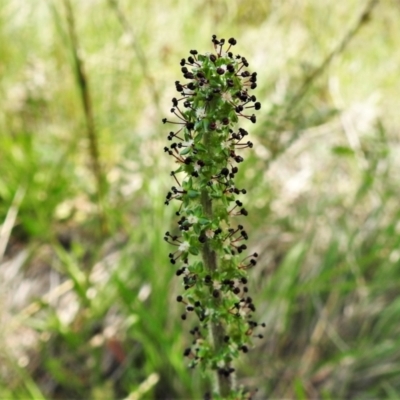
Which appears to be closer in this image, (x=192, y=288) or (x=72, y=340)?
(x=192, y=288)

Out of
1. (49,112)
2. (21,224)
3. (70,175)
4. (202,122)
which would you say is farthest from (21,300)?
(202,122)

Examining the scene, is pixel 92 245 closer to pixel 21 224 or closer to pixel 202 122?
pixel 21 224

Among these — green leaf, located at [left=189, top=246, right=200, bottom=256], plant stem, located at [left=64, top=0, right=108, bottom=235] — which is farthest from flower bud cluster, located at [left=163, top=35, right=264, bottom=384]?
plant stem, located at [left=64, top=0, right=108, bottom=235]

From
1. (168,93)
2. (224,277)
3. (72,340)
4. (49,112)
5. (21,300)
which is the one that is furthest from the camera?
(168,93)

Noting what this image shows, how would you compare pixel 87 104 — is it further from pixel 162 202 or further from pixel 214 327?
pixel 214 327

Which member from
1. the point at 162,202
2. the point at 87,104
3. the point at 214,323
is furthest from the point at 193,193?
the point at 162,202

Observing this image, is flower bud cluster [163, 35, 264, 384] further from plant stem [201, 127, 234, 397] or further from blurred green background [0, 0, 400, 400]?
blurred green background [0, 0, 400, 400]
